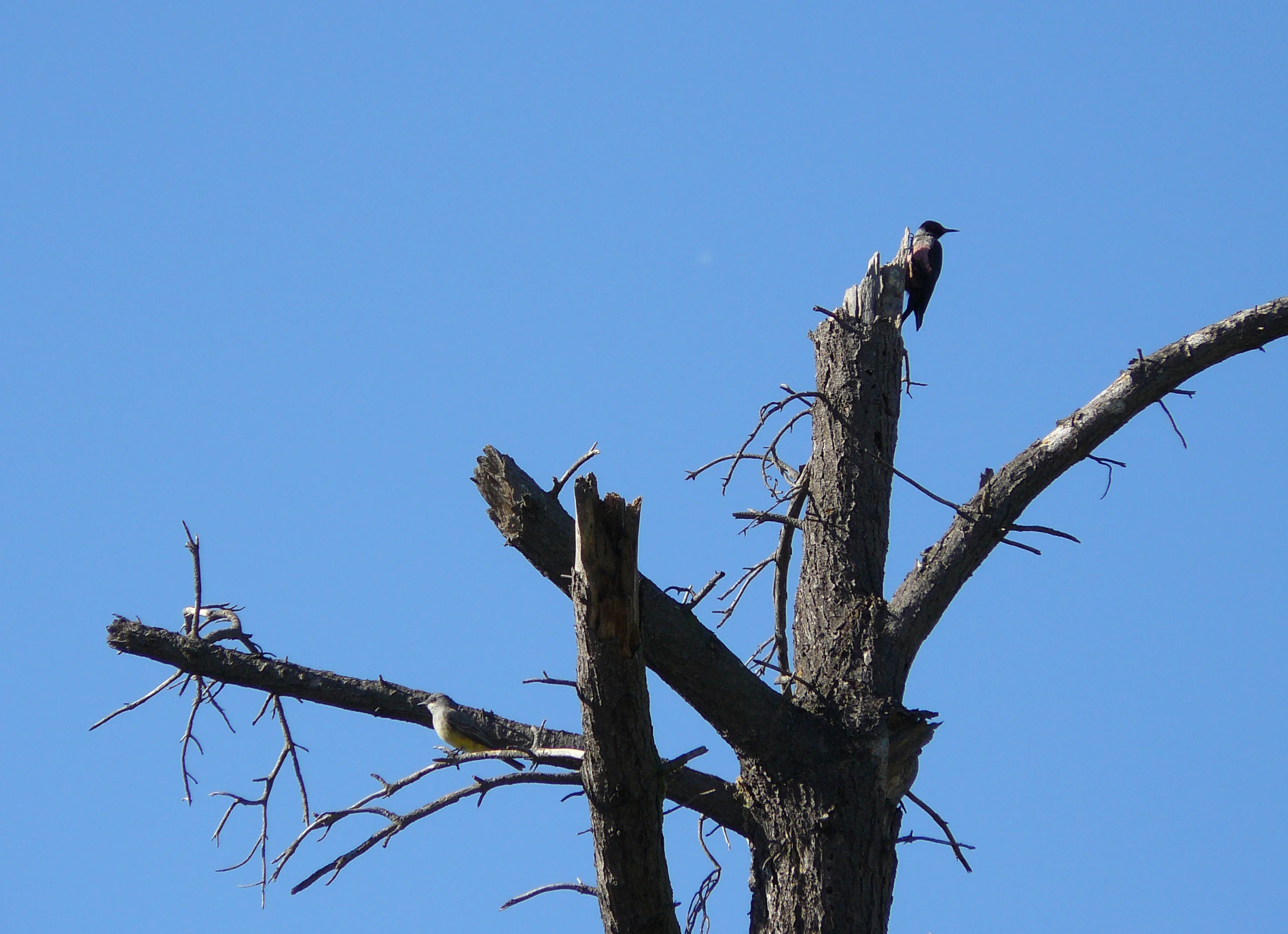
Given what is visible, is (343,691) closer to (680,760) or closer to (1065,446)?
(680,760)

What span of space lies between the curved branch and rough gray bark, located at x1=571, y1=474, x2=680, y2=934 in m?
1.45

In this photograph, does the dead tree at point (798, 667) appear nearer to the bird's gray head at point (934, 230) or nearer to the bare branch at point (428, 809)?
the bare branch at point (428, 809)

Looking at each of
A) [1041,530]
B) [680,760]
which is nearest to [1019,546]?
[1041,530]

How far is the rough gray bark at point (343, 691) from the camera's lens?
3.69 m

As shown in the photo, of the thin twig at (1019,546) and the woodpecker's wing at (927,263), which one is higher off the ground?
the woodpecker's wing at (927,263)

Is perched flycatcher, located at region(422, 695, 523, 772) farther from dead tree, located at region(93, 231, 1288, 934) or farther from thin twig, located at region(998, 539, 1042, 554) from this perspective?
thin twig, located at region(998, 539, 1042, 554)

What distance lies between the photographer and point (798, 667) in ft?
12.9

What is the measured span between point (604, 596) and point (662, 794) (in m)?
0.62

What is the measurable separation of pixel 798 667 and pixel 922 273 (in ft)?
14.6

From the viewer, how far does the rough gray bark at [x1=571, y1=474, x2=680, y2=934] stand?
2.56 metres

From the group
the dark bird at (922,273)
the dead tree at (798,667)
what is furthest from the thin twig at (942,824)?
the dark bird at (922,273)

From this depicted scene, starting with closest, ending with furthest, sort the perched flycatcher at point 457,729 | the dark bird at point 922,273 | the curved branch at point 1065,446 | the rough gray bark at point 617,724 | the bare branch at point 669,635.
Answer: the rough gray bark at point 617,724, the bare branch at point 669,635, the perched flycatcher at point 457,729, the curved branch at point 1065,446, the dark bird at point 922,273

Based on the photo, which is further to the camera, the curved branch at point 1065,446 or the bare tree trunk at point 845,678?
the curved branch at point 1065,446

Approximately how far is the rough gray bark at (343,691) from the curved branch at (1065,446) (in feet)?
2.97
